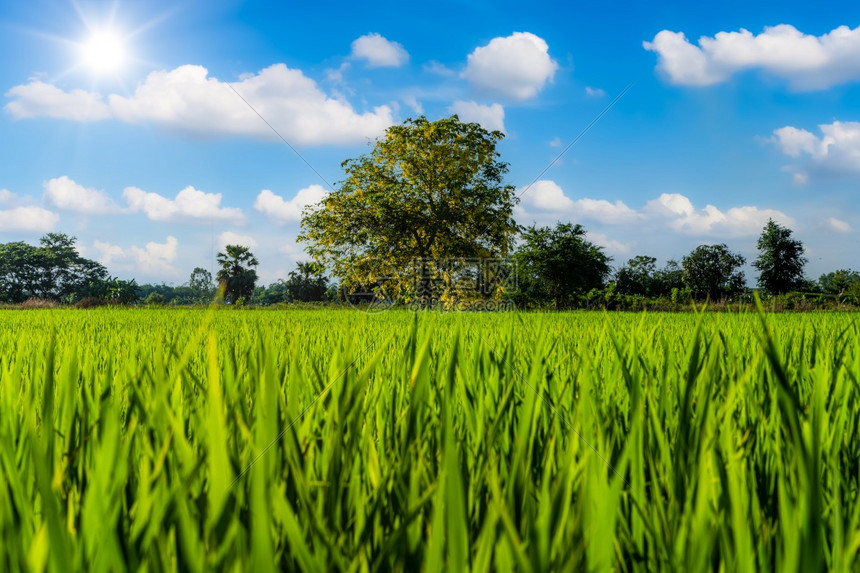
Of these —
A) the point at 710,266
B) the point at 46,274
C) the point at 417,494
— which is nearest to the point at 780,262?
the point at 710,266

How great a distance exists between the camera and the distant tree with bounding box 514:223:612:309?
29.1m

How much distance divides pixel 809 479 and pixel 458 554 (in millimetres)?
335

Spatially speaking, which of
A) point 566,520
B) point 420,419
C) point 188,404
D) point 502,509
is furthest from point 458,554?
point 188,404

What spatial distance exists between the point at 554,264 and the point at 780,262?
122ft

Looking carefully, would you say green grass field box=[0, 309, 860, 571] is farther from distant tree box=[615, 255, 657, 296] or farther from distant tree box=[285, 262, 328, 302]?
distant tree box=[285, 262, 328, 302]

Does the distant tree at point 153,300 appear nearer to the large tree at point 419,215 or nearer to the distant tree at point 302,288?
the large tree at point 419,215

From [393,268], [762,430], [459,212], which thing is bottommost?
[762,430]

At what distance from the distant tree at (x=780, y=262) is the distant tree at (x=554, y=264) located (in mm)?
33700

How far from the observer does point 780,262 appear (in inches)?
2089

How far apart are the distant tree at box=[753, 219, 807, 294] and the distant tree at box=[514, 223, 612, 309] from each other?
111 ft

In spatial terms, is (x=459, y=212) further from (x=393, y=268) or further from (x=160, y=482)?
(x=160, y=482)

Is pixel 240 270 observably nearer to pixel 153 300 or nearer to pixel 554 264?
pixel 153 300

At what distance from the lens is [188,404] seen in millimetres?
1117

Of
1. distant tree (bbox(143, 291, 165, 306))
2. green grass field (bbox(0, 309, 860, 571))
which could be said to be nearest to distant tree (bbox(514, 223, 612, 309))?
distant tree (bbox(143, 291, 165, 306))
